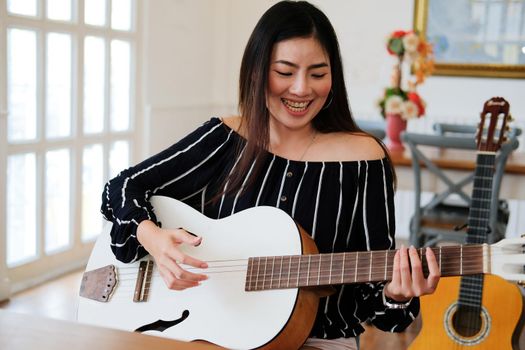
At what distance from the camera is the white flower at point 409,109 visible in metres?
3.72

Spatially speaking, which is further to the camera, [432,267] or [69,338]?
[432,267]

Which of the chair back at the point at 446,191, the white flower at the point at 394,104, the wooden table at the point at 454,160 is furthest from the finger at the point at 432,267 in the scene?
the white flower at the point at 394,104

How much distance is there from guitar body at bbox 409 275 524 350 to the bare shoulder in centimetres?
75

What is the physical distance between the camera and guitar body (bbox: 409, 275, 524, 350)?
2086 millimetres

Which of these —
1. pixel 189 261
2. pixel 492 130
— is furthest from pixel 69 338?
pixel 492 130

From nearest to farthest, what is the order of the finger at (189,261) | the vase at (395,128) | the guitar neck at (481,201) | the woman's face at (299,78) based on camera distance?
the finger at (189,261) → the woman's face at (299,78) → the guitar neck at (481,201) → the vase at (395,128)

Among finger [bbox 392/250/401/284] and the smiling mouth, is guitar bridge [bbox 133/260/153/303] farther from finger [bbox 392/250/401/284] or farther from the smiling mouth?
finger [bbox 392/250/401/284]

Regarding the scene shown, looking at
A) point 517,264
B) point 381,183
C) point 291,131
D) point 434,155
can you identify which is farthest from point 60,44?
point 517,264

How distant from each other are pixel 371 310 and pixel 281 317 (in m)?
0.20

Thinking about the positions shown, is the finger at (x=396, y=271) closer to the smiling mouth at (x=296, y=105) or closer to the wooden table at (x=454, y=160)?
the smiling mouth at (x=296, y=105)

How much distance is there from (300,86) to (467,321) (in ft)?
3.29

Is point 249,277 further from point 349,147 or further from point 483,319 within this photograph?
point 483,319

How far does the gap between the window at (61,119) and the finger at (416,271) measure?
95.6 inches

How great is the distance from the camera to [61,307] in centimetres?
330
